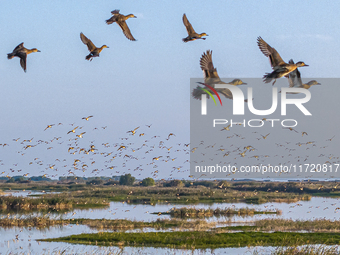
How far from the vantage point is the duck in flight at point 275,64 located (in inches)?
570

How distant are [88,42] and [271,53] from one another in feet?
25.1

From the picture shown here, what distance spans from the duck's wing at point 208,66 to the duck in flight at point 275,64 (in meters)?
2.31

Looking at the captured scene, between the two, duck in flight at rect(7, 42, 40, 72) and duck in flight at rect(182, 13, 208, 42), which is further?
duck in flight at rect(182, 13, 208, 42)

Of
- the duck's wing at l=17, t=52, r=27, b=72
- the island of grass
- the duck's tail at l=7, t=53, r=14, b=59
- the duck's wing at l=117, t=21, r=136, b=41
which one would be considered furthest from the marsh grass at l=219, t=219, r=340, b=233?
the duck's tail at l=7, t=53, r=14, b=59

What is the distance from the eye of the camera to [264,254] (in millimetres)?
25938

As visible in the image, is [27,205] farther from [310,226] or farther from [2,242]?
[310,226]

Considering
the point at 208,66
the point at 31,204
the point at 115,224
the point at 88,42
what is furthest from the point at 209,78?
the point at 31,204

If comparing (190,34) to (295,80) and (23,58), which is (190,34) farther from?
(23,58)

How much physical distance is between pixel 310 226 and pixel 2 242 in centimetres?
2292

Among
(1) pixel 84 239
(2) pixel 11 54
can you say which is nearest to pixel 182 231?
(1) pixel 84 239

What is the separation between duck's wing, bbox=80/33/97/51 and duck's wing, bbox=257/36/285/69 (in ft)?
22.2

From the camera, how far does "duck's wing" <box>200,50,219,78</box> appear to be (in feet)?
57.9

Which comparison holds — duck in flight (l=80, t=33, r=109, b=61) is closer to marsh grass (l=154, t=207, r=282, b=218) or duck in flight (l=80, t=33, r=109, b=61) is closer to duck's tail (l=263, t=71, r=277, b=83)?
duck's tail (l=263, t=71, r=277, b=83)

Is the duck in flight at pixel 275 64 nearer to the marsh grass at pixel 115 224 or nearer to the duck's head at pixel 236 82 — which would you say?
the duck's head at pixel 236 82
